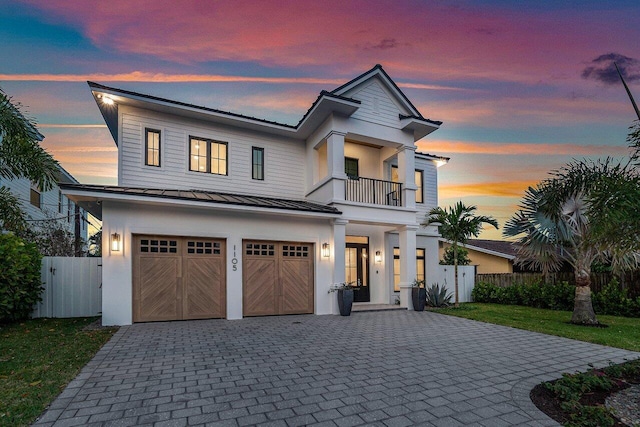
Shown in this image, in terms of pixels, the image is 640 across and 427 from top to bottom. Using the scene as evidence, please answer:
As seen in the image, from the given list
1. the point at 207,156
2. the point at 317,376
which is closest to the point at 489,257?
the point at 207,156

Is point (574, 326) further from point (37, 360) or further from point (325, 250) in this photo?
point (37, 360)

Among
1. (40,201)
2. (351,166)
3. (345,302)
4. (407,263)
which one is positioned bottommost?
(345,302)

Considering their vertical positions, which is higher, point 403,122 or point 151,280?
point 403,122

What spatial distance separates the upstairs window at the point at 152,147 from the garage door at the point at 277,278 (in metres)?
4.14

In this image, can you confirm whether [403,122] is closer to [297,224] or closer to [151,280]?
[297,224]

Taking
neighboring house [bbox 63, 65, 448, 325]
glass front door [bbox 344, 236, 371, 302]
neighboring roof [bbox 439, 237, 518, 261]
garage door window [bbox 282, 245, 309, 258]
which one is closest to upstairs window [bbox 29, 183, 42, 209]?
neighboring house [bbox 63, 65, 448, 325]

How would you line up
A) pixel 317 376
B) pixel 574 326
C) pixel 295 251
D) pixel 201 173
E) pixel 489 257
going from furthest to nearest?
pixel 489 257 → pixel 201 173 → pixel 295 251 → pixel 574 326 → pixel 317 376

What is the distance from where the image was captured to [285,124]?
1246 cm

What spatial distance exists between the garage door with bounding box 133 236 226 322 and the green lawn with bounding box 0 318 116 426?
1.25 metres

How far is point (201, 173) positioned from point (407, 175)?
7.50 m

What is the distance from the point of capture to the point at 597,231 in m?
4.52

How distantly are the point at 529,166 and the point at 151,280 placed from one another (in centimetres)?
1519

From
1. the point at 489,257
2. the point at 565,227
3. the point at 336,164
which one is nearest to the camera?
the point at 565,227

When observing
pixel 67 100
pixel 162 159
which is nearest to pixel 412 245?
pixel 162 159
